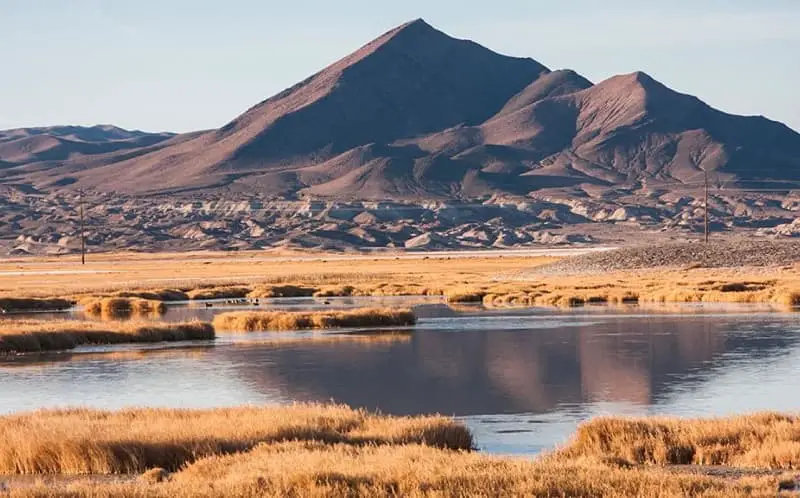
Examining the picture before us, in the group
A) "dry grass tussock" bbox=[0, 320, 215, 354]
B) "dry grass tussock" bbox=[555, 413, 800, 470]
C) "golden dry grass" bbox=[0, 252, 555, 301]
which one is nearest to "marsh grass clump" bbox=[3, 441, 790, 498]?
"dry grass tussock" bbox=[555, 413, 800, 470]

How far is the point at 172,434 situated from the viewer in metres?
23.8

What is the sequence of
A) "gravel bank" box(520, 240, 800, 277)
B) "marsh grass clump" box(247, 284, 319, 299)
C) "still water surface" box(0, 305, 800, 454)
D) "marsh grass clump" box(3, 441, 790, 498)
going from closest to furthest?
"marsh grass clump" box(3, 441, 790, 498) < "still water surface" box(0, 305, 800, 454) < "marsh grass clump" box(247, 284, 319, 299) < "gravel bank" box(520, 240, 800, 277)

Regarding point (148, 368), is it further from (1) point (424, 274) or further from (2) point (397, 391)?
(1) point (424, 274)

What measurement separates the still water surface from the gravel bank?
4112 centimetres

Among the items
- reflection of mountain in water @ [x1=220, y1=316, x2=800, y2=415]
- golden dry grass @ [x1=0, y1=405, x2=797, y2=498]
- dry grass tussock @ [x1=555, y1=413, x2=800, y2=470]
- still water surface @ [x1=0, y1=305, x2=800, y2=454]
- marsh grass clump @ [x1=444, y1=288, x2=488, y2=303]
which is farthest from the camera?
marsh grass clump @ [x1=444, y1=288, x2=488, y2=303]

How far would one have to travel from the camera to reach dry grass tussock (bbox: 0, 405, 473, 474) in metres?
22.5

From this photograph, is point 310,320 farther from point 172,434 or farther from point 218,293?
point 172,434

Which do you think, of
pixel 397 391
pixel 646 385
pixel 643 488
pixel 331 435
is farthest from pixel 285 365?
pixel 643 488

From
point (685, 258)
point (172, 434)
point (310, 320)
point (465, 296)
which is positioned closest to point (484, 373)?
point (310, 320)

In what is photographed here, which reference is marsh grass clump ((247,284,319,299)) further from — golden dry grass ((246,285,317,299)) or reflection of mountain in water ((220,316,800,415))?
reflection of mountain in water ((220,316,800,415))

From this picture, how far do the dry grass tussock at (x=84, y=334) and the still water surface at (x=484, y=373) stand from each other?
1789 millimetres

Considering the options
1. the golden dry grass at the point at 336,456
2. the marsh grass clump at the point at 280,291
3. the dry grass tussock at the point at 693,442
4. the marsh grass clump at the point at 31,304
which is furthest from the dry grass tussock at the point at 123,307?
the dry grass tussock at the point at 693,442

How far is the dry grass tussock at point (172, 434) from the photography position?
22516 mm

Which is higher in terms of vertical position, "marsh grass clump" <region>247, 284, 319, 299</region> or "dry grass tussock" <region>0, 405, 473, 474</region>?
"marsh grass clump" <region>247, 284, 319, 299</region>
